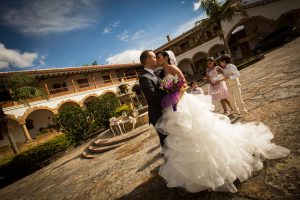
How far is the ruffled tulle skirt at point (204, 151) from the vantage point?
2.42 m

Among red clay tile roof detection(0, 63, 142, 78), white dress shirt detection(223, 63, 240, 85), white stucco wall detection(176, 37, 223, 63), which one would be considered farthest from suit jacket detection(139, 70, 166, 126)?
white stucco wall detection(176, 37, 223, 63)

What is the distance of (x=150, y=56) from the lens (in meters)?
2.85

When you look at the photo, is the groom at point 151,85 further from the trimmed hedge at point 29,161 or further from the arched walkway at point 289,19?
the arched walkway at point 289,19

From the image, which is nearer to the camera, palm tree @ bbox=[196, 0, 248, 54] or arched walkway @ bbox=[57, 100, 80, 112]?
palm tree @ bbox=[196, 0, 248, 54]

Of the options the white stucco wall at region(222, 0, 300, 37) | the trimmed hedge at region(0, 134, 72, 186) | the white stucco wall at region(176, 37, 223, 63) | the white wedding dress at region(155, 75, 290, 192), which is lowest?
the trimmed hedge at region(0, 134, 72, 186)

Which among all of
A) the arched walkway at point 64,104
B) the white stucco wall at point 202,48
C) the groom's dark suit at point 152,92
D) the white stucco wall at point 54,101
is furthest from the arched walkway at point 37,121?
the groom's dark suit at point 152,92

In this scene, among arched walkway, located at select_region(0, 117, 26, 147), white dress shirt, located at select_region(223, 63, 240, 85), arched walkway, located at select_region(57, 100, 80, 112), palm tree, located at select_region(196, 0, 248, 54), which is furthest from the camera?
arched walkway, located at select_region(57, 100, 80, 112)

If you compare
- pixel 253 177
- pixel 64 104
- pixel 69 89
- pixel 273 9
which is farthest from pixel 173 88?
pixel 273 9

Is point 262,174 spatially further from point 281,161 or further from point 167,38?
point 167,38

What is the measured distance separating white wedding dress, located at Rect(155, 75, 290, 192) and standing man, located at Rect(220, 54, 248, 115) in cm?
247

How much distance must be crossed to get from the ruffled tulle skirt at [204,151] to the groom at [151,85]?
21cm

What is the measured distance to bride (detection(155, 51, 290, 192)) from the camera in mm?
2426

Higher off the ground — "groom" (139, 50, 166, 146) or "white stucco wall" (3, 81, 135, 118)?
"white stucco wall" (3, 81, 135, 118)

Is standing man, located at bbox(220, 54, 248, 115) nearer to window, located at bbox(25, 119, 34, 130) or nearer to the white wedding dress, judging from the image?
the white wedding dress
